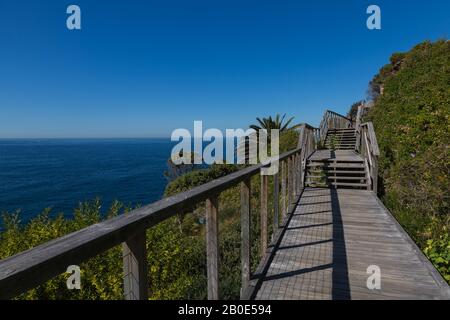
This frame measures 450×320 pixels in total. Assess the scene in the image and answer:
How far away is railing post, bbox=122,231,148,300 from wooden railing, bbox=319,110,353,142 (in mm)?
15535

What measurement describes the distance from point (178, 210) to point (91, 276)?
3932 mm

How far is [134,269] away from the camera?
1.11m

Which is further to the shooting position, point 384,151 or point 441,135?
point 384,151

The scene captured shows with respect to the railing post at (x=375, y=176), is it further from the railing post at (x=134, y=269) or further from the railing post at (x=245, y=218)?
the railing post at (x=134, y=269)

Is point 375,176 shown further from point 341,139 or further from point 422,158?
point 341,139

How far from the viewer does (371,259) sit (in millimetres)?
3391

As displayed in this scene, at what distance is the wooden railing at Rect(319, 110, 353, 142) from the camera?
16.0 m

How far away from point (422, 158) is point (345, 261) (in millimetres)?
4880
